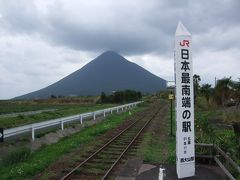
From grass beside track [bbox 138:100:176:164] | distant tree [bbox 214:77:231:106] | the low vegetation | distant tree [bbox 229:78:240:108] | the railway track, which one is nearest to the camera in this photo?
the railway track

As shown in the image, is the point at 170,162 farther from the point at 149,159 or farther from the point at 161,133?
the point at 161,133

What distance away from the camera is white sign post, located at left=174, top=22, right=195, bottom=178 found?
9.31m

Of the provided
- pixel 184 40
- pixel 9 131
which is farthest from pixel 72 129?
pixel 184 40

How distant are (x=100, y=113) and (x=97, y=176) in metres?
20.5

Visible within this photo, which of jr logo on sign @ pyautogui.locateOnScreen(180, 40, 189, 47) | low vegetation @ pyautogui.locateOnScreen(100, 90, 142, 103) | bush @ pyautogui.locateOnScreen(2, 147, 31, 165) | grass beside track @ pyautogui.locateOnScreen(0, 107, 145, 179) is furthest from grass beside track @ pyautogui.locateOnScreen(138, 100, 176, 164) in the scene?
low vegetation @ pyautogui.locateOnScreen(100, 90, 142, 103)

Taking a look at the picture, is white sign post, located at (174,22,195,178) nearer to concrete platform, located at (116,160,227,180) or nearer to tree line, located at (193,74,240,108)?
concrete platform, located at (116,160,227,180)

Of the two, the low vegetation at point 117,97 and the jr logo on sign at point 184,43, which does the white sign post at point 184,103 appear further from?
the low vegetation at point 117,97

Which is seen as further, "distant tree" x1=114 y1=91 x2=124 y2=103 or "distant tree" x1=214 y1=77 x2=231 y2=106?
"distant tree" x1=114 y1=91 x2=124 y2=103

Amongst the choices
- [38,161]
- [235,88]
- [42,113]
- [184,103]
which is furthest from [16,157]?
[235,88]

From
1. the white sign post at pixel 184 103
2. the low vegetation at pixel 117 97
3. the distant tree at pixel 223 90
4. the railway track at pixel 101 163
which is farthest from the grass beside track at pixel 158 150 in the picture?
the low vegetation at pixel 117 97

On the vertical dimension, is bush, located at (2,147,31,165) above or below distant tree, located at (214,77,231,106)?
below

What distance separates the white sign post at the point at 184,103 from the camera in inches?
367

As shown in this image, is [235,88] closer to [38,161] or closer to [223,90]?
[223,90]

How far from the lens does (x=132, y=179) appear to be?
9.38 m
